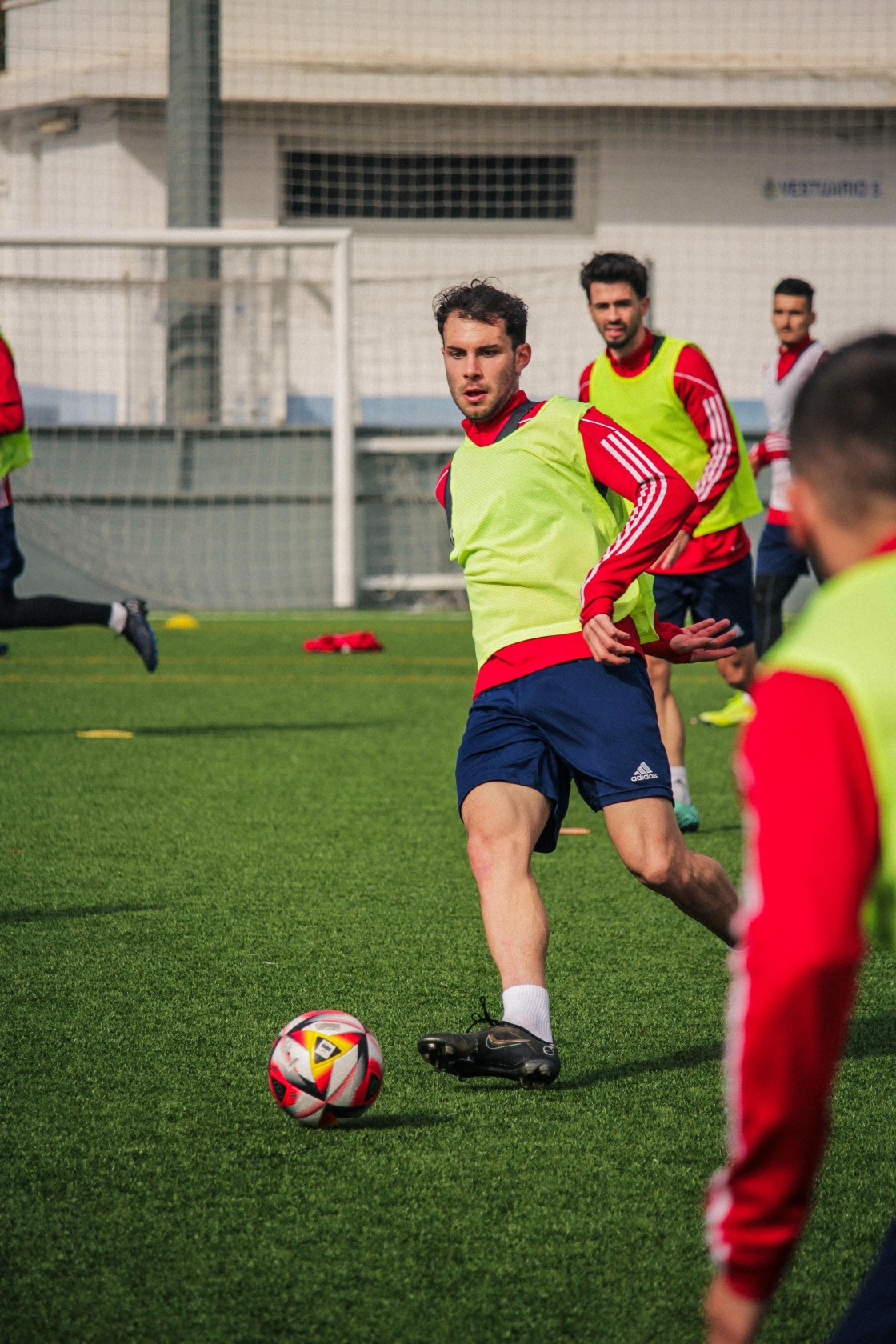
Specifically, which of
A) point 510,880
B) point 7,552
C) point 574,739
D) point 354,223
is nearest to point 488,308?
point 574,739

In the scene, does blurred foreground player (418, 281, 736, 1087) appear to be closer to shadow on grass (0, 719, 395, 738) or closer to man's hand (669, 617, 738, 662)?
man's hand (669, 617, 738, 662)

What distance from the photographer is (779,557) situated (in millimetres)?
9094

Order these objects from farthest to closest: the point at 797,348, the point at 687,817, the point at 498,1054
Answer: the point at 797,348 < the point at 687,817 < the point at 498,1054

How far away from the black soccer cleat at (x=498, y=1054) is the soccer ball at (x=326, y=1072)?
178mm

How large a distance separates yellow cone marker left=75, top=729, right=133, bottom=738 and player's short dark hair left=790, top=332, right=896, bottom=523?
24.5ft

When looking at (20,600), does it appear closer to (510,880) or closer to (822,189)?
(510,880)

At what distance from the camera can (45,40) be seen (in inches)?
714

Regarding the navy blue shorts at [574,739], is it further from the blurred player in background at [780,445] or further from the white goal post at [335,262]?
the white goal post at [335,262]

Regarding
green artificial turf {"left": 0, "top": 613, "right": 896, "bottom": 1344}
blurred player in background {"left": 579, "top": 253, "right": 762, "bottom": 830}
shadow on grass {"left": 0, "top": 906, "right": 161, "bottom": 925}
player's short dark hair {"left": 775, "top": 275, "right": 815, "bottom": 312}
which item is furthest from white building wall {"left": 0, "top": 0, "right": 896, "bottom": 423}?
shadow on grass {"left": 0, "top": 906, "right": 161, "bottom": 925}

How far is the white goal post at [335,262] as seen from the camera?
14.2m

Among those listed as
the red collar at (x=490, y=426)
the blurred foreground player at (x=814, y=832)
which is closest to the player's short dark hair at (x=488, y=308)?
the red collar at (x=490, y=426)

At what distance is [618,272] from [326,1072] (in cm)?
382

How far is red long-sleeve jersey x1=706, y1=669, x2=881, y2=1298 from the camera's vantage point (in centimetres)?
140

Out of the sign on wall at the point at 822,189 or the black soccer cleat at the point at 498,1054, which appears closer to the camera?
the black soccer cleat at the point at 498,1054
